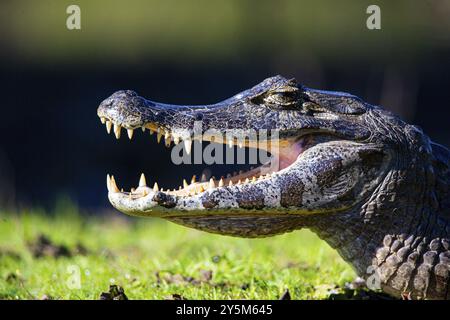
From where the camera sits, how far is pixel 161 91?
622 inches

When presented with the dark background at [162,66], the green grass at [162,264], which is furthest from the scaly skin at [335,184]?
the dark background at [162,66]

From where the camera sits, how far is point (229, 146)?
485 cm

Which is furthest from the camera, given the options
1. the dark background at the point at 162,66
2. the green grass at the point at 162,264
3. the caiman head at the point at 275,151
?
the dark background at the point at 162,66

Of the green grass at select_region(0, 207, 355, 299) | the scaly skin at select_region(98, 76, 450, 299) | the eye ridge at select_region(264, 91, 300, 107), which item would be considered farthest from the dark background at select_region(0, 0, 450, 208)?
the eye ridge at select_region(264, 91, 300, 107)

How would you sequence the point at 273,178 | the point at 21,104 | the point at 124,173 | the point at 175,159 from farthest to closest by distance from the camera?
1. the point at 21,104
2. the point at 124,173
3. the point at 175,159
4. the point at 273,178

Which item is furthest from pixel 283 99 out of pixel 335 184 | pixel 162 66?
pixel 162 66

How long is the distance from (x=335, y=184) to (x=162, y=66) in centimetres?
1353

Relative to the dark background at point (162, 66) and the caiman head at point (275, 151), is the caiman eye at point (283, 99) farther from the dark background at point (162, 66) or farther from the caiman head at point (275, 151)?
the dark background at point (162, 66)

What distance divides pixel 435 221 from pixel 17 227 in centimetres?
388

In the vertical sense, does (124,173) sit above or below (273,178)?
below

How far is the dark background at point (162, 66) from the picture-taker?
1288cm

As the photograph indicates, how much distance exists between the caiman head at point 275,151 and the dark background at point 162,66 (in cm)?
462
